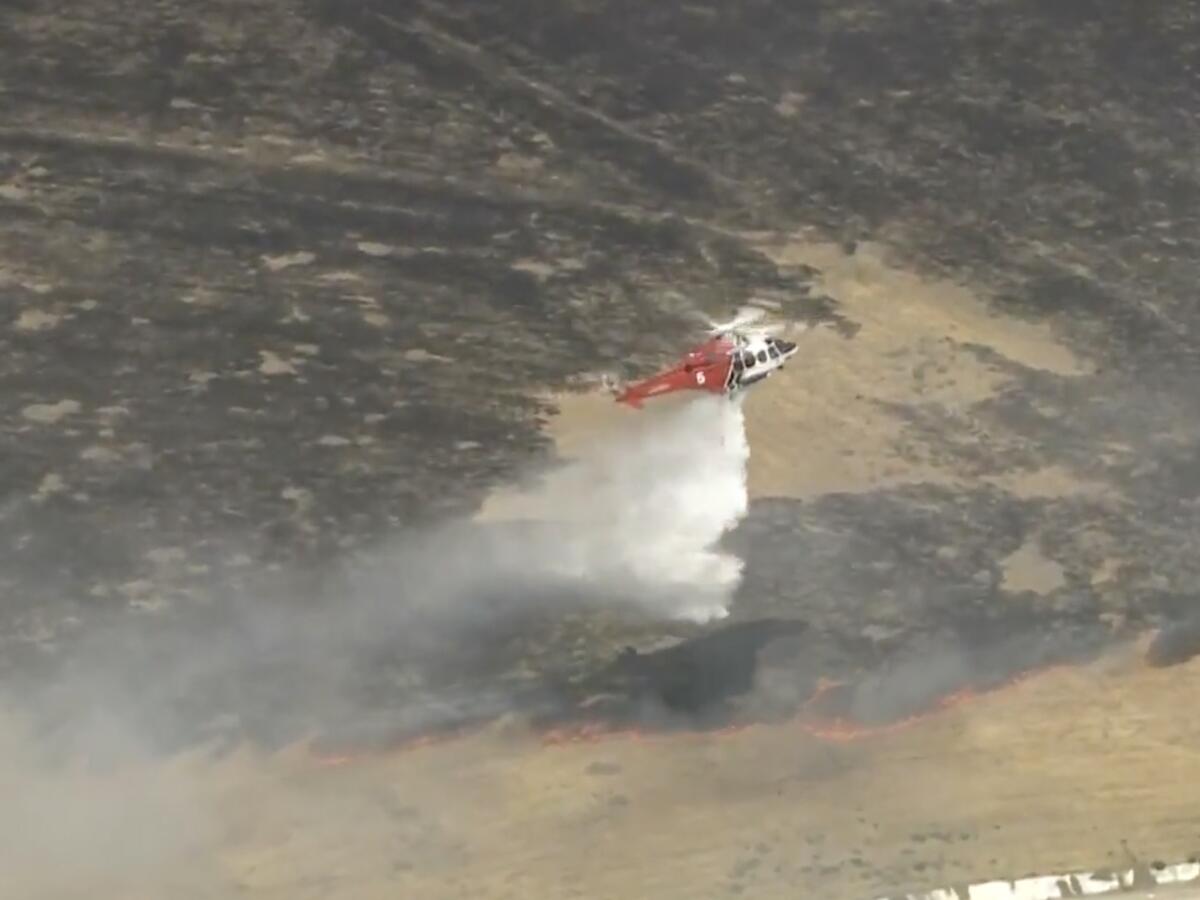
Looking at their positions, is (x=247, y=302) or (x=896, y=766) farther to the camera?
(x=896, y=766)

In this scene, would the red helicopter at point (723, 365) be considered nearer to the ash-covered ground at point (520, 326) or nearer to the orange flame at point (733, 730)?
the ash-covered ground at point (520, 326)

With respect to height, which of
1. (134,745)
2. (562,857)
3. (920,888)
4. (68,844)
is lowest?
(920,888)

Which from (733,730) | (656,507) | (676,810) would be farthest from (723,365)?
(676,810)

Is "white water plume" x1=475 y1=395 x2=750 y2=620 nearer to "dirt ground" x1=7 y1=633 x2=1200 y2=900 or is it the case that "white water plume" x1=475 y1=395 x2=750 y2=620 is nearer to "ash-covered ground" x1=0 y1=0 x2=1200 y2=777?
"ash-covered ground" x1=0 y1=0 x2=1200 y2=777

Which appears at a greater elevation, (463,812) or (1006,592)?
(1006,592)

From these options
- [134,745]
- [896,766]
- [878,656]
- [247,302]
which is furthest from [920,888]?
[247,302]

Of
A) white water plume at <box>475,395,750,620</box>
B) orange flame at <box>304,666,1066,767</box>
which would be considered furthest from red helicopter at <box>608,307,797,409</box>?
orange flame at <box>304,666,1066,767</box>

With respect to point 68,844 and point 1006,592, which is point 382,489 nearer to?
point 68,844

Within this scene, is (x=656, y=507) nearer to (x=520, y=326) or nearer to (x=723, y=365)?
(x=723, y=365)
